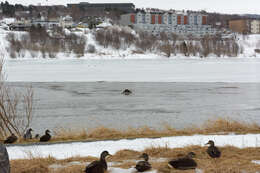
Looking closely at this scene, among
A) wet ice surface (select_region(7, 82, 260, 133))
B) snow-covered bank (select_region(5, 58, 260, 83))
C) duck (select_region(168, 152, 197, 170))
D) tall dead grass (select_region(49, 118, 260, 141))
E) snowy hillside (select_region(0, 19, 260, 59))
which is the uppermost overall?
snowy hillside (select_region(0, 19, 260, 59))

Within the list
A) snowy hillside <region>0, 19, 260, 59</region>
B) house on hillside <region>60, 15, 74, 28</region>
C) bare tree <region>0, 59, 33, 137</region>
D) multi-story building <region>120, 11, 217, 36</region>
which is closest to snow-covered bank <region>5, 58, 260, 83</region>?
bare tree <region>0, 59, 33, 137</region>

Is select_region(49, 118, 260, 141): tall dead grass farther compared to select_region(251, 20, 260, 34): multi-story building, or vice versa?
select_region(251, 20, 260, 34): multi-story building

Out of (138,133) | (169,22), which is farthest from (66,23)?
(138,133)

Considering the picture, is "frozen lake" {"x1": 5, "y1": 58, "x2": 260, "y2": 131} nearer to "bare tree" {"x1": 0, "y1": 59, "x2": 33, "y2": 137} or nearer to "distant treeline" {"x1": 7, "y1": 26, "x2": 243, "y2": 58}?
"bare tree" {"x1": 0, "y1": 59, "x2": 33, "y2": 137}

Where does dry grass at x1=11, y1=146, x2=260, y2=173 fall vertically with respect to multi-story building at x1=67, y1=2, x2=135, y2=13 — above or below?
below

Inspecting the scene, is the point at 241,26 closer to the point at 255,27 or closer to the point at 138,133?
the point at 255,27

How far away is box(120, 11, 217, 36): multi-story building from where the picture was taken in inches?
4432

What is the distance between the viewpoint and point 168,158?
5.75 meters

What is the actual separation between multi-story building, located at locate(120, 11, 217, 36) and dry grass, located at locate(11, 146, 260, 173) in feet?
340

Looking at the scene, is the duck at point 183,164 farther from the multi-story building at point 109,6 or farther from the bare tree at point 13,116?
the multi-story building at point 109,6

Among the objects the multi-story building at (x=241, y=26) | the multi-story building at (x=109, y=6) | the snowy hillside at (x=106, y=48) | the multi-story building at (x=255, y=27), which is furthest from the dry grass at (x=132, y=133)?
the multi-story building at (x=255, y=27)

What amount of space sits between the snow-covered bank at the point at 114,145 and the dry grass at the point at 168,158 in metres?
0.35

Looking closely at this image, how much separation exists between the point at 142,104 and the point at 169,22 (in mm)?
107781

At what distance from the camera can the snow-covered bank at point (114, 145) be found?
6240 millimetres
